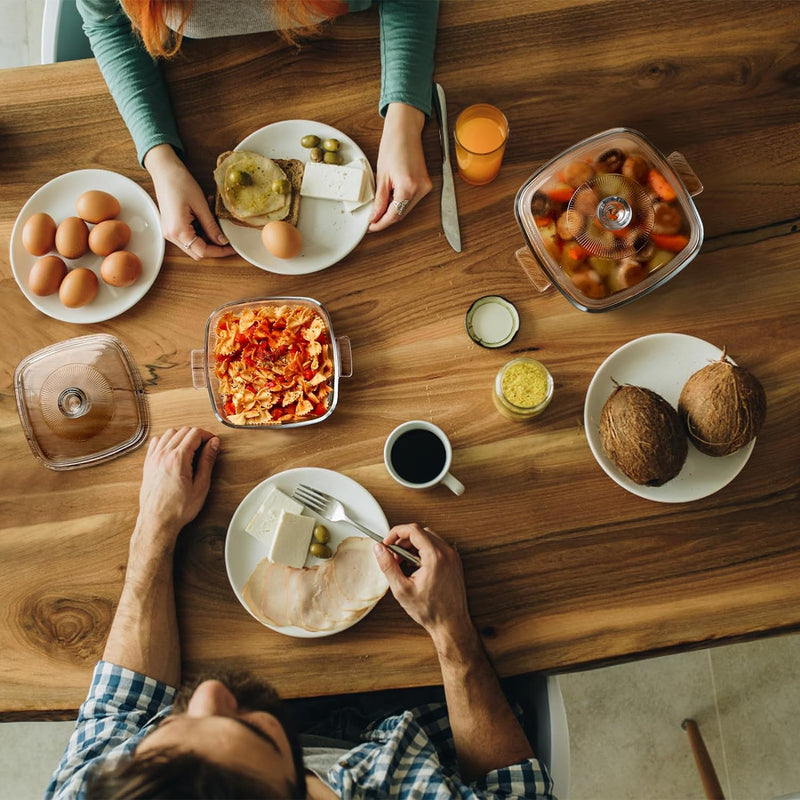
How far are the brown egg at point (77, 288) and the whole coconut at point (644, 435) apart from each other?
3.10 ft

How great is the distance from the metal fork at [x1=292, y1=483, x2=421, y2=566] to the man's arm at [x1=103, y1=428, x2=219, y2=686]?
0.18 metres

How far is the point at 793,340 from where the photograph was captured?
1128mm

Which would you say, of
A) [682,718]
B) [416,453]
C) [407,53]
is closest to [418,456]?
[416,453]

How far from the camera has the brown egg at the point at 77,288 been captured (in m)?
1.16

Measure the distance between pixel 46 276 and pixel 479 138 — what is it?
0.83 m

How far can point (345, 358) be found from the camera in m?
1.15

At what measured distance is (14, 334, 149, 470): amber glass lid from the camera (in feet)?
3.86

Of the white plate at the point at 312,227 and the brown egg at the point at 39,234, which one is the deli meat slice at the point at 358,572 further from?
the brown egg at the point at 39,234

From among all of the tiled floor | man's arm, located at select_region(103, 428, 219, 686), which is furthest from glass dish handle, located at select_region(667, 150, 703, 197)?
the tiled floor

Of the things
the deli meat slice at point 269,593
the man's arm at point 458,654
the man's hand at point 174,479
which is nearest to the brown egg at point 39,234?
the man's hand at point 174,479

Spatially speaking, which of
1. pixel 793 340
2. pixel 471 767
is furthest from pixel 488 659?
pixel 793 340

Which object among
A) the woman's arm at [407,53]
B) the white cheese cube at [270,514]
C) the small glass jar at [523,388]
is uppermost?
the woman's arm at [407,53]

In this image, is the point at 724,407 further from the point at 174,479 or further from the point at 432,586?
the point at 174,479

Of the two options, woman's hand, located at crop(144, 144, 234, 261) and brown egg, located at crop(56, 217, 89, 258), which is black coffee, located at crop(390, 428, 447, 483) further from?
brown egg, located at crop(56, 217, 89, 258)
